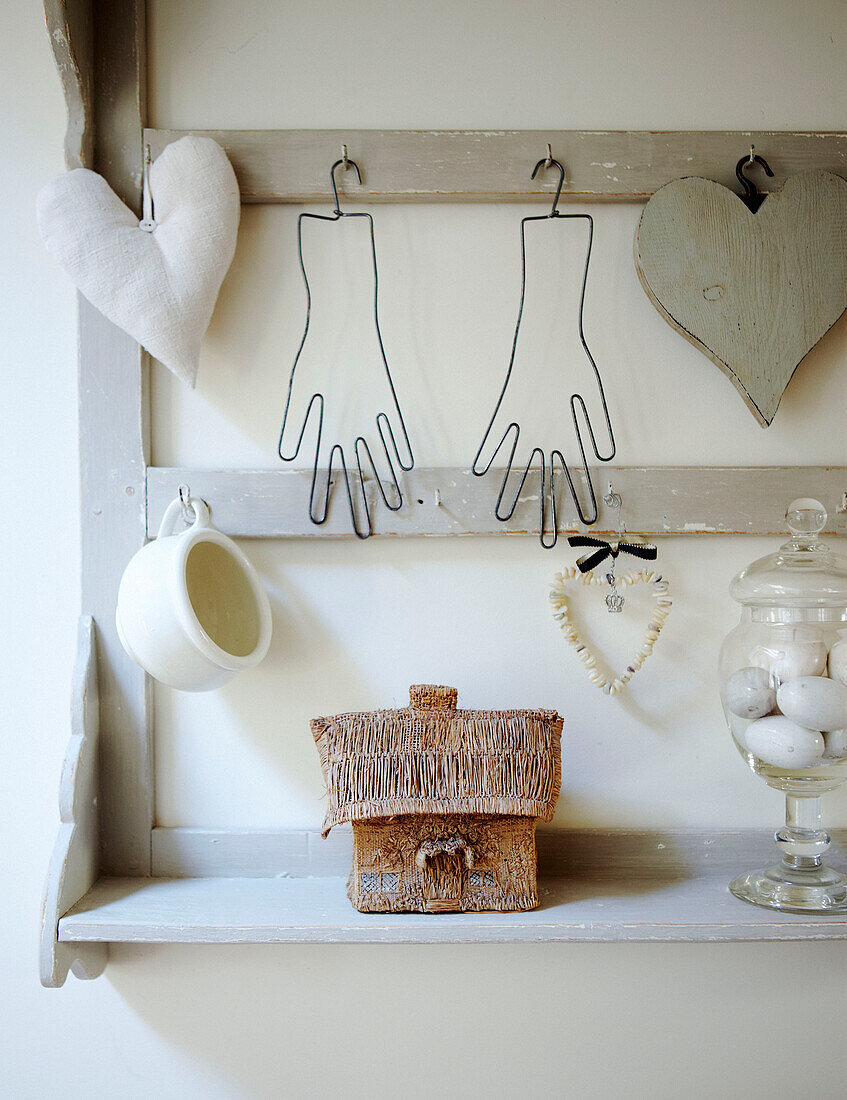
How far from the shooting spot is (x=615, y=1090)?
1171mm

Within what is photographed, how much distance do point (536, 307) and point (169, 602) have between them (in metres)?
0.60

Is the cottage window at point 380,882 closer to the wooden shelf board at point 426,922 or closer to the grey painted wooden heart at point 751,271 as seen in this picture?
the wooden shelf board at point 426,922

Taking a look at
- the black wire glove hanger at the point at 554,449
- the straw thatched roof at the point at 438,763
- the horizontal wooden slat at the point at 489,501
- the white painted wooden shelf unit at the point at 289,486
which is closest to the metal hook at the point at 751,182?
the white painted wooden shelf unit at the point at 289,486

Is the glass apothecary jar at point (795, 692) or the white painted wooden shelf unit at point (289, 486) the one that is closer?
the glass apothecary jar at point (795, 692)

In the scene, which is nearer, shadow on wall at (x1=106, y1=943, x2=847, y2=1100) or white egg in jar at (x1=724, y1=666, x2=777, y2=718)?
white egg in jar at (x1=724, y1=666, x2=777, y2=718)

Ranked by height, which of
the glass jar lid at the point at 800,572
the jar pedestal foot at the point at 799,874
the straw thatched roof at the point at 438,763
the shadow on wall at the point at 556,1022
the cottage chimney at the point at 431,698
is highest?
the glass jar lid at the point at 800,572

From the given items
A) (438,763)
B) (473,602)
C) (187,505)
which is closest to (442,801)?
(438,763)

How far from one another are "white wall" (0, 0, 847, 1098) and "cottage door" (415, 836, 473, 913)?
196mm

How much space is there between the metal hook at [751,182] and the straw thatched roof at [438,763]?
2.32 feet

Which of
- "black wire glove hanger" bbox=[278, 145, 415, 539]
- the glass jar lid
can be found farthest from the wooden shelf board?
"black wire glove hanger" bbox=[278, 145, 415, 539]

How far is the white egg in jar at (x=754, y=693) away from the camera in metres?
1.01

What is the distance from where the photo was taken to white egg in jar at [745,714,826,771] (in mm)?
986

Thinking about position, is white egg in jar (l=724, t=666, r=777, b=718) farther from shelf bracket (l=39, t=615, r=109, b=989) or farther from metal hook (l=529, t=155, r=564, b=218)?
shelf bracket (l=39, t=615, r=109, b=989)

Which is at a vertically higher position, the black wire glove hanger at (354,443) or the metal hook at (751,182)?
the metal hook at (751,182)
